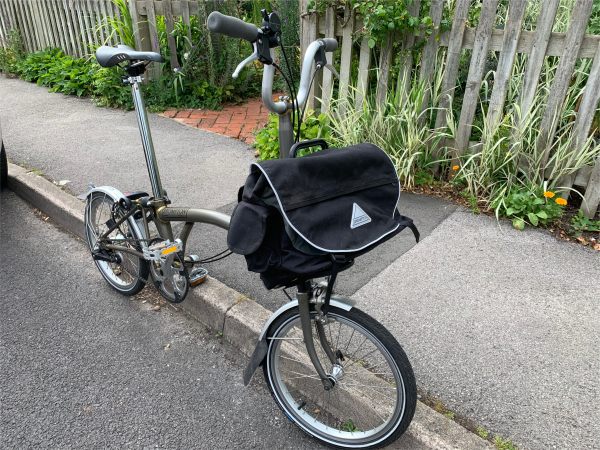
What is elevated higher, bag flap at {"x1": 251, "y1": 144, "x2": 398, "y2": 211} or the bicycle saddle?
the bicycle saddle

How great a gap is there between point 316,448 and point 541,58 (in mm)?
3137

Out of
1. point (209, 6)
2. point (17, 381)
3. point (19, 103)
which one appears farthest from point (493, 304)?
point (19, 103)

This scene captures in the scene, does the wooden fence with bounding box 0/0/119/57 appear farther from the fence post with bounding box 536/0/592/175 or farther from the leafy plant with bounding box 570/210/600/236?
the leafy plant with bounding box 570/210/600/236

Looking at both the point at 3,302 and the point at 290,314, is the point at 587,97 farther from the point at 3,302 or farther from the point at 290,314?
the point at 3,302

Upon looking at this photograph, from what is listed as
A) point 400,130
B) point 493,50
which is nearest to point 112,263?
point 400,130

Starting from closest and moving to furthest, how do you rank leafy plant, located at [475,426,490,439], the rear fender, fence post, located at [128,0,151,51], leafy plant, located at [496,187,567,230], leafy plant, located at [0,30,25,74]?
leafy plant, located at [475,426,490,439], the rear fender, leafy plant, located at [496,187,567,230], fence post, located at [128,0,151,51], leafy plant, located at [0,30,25,74]

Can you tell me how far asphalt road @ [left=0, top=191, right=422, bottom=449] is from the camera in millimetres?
2160

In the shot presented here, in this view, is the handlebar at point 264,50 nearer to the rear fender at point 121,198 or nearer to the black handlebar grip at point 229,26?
the black handlebar grip at point 229,26

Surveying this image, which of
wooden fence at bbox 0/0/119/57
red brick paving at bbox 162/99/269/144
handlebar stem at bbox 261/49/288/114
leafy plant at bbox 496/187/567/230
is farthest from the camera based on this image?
wooden fence at bbox 0/0/119/57

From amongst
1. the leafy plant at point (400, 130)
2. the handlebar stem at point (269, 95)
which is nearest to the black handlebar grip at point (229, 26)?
the handlebar stem at point (269, 95)

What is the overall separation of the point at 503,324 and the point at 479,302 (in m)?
0.21

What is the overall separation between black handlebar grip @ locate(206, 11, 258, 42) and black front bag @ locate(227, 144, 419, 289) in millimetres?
491

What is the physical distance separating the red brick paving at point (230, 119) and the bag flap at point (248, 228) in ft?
12.6

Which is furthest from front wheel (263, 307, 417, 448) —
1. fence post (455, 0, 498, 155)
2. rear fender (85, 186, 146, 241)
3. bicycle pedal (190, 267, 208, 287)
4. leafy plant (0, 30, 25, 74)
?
leafy plant (0, 30, 25, 74)
